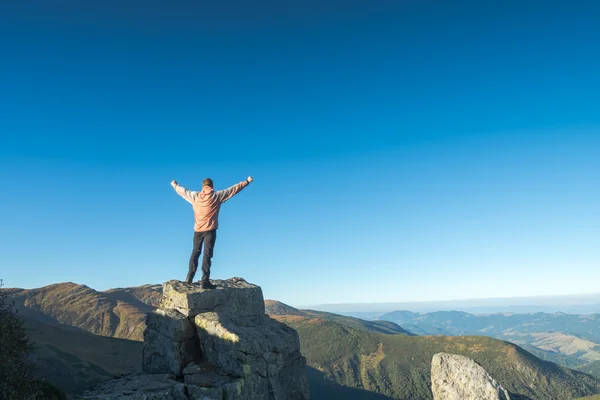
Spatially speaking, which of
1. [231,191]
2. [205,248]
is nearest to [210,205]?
[231,191]

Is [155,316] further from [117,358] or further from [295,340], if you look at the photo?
[117,358]

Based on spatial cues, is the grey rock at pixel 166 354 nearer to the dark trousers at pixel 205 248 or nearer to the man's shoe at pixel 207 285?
the man's shoe at pixel 207 285

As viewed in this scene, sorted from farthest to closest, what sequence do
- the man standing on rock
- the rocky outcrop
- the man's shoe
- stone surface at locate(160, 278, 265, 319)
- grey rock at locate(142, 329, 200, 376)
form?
the man's shoe → the man standing on rock → stone surface at locate(160, 278, 265, 319) → grey rock at locate(142, 329, 200, 376) → the rocky outcrop

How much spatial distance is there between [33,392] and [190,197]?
34.2ft

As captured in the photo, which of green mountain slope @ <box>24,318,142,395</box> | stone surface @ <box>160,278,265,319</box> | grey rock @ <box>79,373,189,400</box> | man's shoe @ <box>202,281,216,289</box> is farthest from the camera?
green mountain slope @ <box>24,318,142,395</box>

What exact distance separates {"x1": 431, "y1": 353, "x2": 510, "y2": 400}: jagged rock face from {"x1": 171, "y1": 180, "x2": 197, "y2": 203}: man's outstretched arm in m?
14.4

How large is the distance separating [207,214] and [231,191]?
1.65 m

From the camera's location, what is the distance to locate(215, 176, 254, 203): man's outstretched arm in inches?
780

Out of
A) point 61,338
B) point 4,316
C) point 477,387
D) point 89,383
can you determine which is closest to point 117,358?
point 61,338

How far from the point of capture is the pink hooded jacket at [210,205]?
1978 centimetres

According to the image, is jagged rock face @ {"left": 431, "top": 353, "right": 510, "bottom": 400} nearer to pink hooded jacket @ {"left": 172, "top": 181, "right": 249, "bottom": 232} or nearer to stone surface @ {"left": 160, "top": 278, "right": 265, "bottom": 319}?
stone surface @ {"left": 160, "top": 278, "right": 265, "bottom": 319}

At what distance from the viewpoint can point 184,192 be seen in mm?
20594

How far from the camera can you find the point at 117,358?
138 m

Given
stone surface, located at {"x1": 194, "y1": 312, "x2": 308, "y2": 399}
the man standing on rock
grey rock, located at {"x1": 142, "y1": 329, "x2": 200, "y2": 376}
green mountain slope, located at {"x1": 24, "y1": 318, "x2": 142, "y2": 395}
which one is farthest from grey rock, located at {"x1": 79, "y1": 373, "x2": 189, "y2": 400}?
green mountain slope, located at {"x1": 24, "y1": 318, "x2": 142, "y2": 395}
